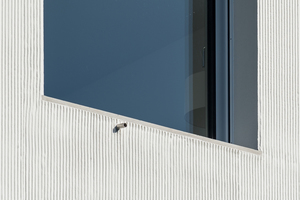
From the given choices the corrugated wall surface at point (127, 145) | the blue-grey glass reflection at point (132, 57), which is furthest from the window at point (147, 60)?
the corrugated wall surface at point (127, 145)

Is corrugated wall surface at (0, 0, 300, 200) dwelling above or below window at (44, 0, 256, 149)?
below

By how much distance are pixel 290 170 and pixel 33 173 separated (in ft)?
9.99

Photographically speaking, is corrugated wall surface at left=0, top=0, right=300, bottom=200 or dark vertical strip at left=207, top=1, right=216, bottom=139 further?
dark vertical strip at left=207, top=1, right=216, bottom=139

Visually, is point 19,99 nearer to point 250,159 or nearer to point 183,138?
point 183,138

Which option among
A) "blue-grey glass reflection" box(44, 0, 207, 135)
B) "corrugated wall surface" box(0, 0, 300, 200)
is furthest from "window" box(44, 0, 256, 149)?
"corrugated wall surface" box(0, 0, 300, 200)

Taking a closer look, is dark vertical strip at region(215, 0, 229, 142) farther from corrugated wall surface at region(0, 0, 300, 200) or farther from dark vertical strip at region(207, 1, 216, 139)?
corrugated wall surface at region(0, 0, 300, 200)

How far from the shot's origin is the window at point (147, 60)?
210 inches

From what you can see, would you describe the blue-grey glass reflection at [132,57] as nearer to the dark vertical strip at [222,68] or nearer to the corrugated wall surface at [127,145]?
the dark vertical strip at [222,68]

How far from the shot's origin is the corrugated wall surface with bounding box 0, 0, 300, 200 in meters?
4.52

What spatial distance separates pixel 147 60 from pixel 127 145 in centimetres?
126

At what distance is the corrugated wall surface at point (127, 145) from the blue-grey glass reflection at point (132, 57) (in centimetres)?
49

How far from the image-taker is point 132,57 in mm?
5816

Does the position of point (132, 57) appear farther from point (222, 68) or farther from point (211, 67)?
point (222, 68)

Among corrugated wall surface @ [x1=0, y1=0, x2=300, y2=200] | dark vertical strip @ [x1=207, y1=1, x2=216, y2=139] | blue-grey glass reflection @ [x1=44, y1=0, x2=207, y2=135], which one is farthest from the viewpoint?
dark vertical strip @ [x1=207, y1=1, x2=216, y2=139]
